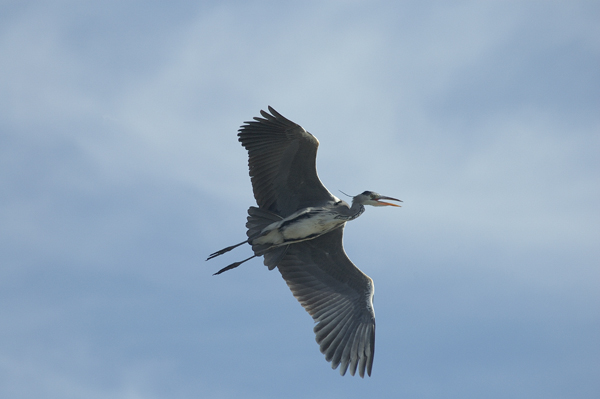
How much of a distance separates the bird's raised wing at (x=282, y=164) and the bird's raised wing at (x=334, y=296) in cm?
80

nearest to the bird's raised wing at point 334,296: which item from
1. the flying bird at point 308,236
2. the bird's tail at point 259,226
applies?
the flying bird at point 308,236

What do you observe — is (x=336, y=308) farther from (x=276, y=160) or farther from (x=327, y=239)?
(x=276, y=160)

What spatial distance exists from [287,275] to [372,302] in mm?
1552

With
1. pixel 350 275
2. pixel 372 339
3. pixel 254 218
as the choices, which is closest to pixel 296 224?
pixel 254 218

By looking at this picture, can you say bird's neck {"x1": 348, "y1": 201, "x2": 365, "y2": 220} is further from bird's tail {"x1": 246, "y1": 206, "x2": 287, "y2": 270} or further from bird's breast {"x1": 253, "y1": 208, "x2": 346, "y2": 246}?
bird's tail {"x1": 246, "y1": 206, "x2": 287, "y2": 270}

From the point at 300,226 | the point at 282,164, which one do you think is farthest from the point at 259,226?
the point at 282,164

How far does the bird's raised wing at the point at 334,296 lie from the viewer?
1057cm

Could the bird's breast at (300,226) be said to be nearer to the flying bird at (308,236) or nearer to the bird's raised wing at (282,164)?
the flying bird at (308,236)

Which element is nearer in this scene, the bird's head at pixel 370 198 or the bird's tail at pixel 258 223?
the bird's tail at pixel 258 223

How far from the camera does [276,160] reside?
1091cm

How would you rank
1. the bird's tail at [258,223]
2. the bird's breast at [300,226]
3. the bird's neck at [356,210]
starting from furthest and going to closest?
1. the bird's neck at [356,210]
2. the bird's tail at [258,223]
3. the bird's breast at [300,226]

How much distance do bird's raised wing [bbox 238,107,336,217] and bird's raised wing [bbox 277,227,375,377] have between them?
80cm

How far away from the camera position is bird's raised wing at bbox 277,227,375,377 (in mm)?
10570

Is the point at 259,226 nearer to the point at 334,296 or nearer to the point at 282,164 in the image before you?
the point at 282,164
